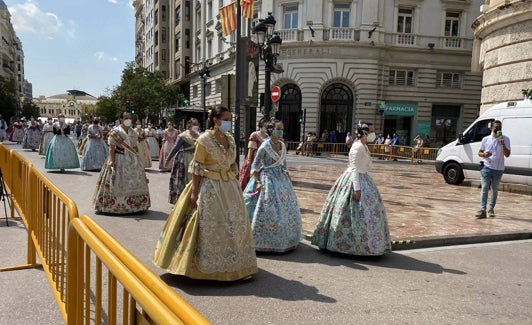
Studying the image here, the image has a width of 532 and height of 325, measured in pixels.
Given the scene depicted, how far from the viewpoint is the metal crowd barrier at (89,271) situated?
5.05ft

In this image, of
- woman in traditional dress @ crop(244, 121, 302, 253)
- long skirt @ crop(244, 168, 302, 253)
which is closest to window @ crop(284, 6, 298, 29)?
woman in traditional dress @ crop(244, 121, 302, 253)

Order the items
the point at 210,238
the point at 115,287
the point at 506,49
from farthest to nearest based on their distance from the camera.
Result: the point at 506,49 → the point at 210,238 → the point at 115,287

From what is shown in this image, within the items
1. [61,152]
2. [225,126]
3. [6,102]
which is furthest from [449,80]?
[6,102]

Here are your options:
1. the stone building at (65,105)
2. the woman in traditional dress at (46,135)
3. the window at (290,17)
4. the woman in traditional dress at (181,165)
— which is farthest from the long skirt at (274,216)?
the stone building at (65,105)

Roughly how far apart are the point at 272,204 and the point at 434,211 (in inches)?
199

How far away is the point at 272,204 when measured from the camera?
568 centimetres

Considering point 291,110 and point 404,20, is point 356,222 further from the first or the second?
point 404,20

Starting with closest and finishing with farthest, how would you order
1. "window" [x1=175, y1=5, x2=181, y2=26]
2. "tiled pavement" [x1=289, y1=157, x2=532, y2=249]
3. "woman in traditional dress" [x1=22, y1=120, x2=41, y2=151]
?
"tiled pavement" [x1=289, y1=157, x2=532, y2=249] < "woman in traditional dress" [x1=22, y1=120, x2=41, y2=151] < "window" [x1=175, y1=5, x2=181, y2=26]

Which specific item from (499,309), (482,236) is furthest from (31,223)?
(482,236)

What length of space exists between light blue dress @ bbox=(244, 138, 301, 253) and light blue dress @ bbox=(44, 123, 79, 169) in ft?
33.6

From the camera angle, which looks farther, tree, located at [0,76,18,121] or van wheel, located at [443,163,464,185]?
tree, located at [0,76,18,121]

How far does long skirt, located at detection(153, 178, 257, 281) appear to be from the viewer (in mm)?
4371

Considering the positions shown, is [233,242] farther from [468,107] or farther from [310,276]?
[468,107]

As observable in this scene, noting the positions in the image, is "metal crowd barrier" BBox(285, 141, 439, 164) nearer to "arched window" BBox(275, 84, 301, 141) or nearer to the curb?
"arched window" BBox(275, 84, 301, 141)
